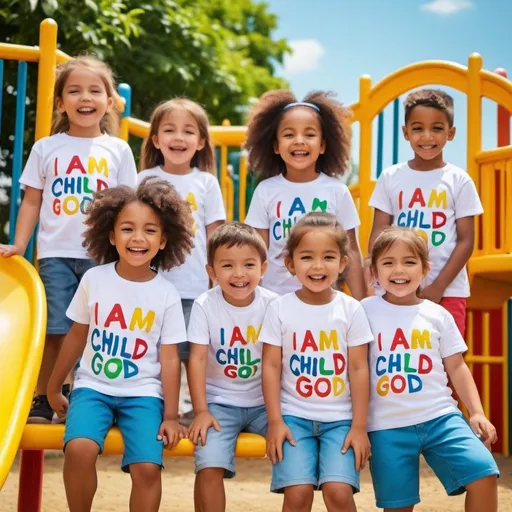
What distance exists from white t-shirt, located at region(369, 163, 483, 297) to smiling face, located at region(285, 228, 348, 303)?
2.56ft

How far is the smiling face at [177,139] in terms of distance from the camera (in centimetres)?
445

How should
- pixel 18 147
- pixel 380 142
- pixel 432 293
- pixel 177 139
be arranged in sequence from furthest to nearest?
pixel 380 142 → pixel 18 147 → pixel 177 139 → pixel 432 293

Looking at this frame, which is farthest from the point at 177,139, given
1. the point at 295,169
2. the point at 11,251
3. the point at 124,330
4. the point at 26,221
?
the point at 124,330

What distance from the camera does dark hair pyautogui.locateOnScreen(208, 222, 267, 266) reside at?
12.1ft

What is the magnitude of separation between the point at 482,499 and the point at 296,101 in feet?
7.04

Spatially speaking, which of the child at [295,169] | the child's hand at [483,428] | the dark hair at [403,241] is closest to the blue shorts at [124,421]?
the child at [295,169]

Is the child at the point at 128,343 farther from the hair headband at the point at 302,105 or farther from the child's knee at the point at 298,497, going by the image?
the hair headband at the point at 302,105

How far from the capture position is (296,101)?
459cm

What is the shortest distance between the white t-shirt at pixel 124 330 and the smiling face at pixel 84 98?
37.8 inches

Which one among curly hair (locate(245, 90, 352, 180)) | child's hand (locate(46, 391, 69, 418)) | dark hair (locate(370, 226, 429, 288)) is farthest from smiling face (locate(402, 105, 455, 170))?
child's hand (locate(46, 391, 69, 418))

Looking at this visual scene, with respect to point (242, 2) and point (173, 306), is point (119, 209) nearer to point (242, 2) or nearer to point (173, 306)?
point (173, 306)

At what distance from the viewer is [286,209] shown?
13.9 ft

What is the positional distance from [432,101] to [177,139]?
4.02 ft

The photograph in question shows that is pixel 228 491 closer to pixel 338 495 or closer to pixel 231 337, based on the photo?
pixel 231 337
